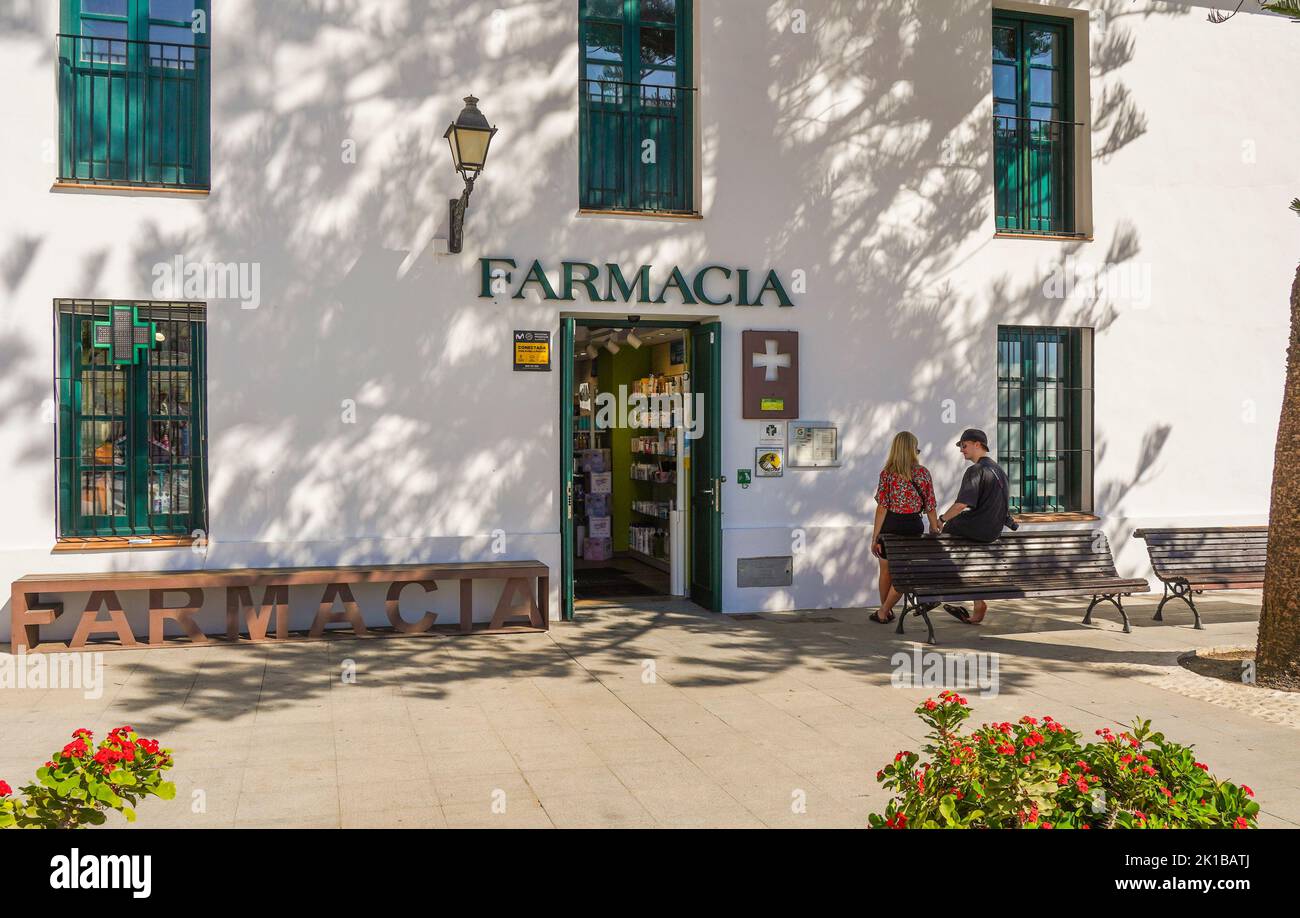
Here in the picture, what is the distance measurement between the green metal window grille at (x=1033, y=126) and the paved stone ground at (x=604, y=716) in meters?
4.43

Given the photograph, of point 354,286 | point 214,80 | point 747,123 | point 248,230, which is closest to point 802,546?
point 747,123

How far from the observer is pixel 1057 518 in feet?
38.0

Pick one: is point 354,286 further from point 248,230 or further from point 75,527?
point 75,527

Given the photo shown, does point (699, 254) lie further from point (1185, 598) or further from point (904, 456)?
point (1185, 598)

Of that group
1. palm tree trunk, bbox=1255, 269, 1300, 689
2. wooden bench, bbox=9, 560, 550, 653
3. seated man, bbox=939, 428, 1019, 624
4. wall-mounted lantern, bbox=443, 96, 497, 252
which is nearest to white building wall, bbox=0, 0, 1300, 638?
wooden bench, bbox=9, 560, 550, 653

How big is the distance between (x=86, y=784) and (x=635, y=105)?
342 inches

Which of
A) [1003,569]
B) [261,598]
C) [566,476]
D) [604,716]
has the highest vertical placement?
[566,476]

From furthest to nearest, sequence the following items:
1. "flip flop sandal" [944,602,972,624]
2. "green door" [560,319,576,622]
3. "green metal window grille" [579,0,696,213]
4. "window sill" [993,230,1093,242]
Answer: "window sill" [993,230,1093,242] < "green metal window grille" [579,0,696,213] < "flip flop sandal" [944,602,972,624] < "green door" [560,319,576,622]

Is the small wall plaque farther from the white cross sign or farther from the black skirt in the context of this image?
the black skirt

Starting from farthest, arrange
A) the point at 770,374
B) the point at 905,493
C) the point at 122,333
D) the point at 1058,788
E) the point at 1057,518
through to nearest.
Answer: the point at 1057,518 → the point at 770,374 → the point at 905,493 → the point at 122,333 → the point at 1058,788

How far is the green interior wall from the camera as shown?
50.0ft

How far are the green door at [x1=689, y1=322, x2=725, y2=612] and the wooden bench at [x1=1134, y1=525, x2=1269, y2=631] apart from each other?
3.76m

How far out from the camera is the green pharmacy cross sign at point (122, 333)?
912cm

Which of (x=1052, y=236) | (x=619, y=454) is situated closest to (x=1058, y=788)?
(x=1052, y=236)
